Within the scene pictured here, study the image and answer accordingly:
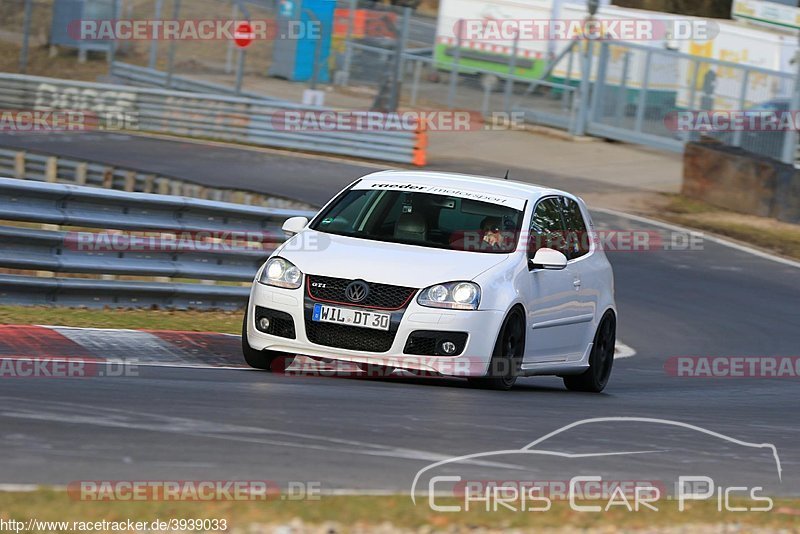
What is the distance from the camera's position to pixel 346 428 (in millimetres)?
6816

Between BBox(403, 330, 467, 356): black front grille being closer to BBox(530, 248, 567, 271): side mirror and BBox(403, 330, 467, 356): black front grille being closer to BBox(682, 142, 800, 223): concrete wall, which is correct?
BBox(530, 248, 567, 271): side mirror

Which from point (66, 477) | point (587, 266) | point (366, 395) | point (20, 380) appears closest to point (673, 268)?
point (587, 266)

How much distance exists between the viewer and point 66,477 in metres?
5.31

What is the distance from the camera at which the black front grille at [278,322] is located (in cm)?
888

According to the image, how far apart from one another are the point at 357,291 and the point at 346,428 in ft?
6.57

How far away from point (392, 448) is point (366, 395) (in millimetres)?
1759

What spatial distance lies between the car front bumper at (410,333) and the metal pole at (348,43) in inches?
1128

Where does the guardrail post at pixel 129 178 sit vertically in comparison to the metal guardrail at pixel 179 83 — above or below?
below

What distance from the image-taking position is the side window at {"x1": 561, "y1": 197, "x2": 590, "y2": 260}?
1054 cm

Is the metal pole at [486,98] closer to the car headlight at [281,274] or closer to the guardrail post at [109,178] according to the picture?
the guardrail post at [109,178]

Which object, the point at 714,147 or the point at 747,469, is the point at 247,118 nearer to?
the point at 714,147

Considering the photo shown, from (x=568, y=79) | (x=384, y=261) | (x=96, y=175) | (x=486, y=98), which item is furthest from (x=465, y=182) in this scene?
(x=486, y=98)

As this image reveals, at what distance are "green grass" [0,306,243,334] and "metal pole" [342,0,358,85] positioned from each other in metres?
25.2

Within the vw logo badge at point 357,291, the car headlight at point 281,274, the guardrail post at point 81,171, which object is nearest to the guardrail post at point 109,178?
the guardrail post at point 81,171
